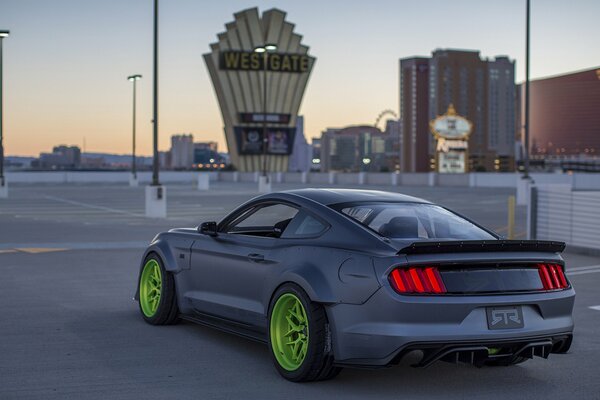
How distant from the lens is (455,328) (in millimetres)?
5938

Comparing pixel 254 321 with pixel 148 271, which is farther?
pixel 148 271

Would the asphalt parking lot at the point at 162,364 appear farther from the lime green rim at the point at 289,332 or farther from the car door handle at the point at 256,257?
the car door handle at the point at 256,257

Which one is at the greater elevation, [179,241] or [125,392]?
[179,241]

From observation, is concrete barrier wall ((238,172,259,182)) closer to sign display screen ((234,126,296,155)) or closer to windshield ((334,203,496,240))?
sign display screen ((234,126,296,155))

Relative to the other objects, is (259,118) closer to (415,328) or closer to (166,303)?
(166,303)

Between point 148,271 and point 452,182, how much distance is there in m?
65.3

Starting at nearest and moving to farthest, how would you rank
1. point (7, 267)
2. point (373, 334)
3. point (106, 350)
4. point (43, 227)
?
point (373, 334) < point (106, 350) < point (7, 267) < point (43, 227)

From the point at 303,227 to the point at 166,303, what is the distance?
2.08 m

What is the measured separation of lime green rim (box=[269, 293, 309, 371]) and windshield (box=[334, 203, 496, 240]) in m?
0.81

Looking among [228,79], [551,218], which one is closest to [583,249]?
[551,218]

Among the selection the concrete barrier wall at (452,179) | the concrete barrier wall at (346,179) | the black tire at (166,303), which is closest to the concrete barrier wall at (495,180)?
the concrete barrier wall at (452,179)

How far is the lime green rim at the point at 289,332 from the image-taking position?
6473 millimetres

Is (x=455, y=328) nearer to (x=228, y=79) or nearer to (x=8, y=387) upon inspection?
(x=8, y=387)

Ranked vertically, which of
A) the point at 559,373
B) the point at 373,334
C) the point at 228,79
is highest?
the point at 228,79
